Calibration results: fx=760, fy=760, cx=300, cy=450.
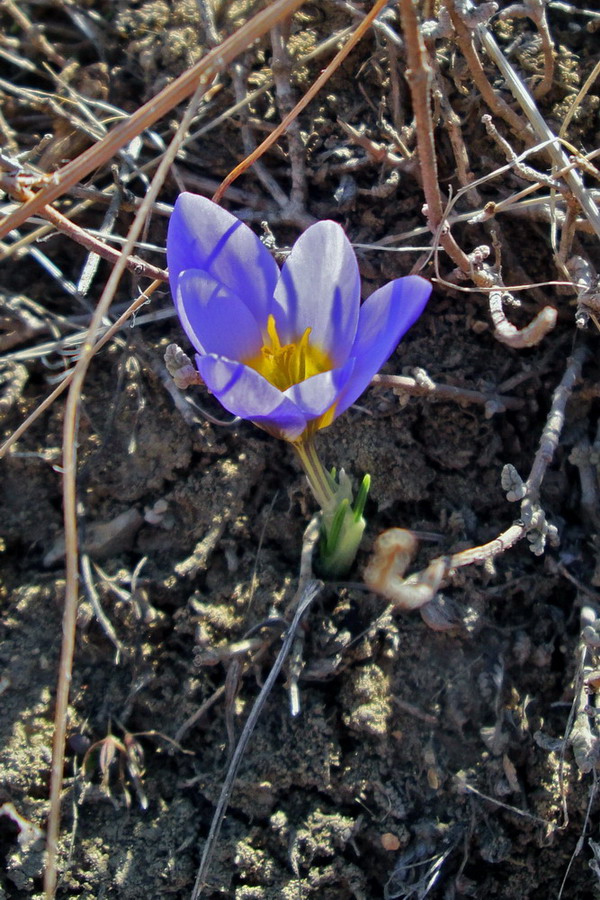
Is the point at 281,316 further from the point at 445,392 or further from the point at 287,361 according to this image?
the point at 445,392

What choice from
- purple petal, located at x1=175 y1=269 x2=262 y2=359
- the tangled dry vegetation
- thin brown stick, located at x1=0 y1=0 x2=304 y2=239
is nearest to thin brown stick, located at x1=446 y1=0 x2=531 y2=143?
the tangled dry vegetation

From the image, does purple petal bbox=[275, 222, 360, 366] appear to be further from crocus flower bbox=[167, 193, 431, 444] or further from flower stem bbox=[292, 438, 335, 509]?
flower stem bbox=[292, 438, 335, 509]

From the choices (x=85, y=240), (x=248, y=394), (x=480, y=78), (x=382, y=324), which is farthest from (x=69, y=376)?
(x=480, y=78)

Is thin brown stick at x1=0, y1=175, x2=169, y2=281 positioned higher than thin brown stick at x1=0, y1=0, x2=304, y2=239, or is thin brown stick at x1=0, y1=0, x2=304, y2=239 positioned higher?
thin brown stick at x1=0, y1=0, x2=304, y2=239

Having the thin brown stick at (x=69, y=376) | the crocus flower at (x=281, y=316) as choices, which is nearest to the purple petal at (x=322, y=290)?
the crocus flower at (x=281, y=316)

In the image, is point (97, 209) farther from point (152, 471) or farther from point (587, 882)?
point (587, 882)

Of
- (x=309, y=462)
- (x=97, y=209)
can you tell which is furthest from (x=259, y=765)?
(x=97, y=209)

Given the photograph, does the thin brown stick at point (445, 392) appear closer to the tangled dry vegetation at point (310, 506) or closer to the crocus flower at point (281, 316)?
the tangled dry vegetation at point (310, 506)

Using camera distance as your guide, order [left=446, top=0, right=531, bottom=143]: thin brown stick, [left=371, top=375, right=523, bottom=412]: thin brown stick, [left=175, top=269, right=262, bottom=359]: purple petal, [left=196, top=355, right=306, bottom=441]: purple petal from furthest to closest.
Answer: [left=371, top=375, right=523, bottom=412]: thin brown stick → [left=446, top=0, right=531, bottom=143]: thin brown stick → [left=175, top=269, right=262, bottom=359]: purple petal → [left=196, top=355, right=306, bottom=441]: purple petal
